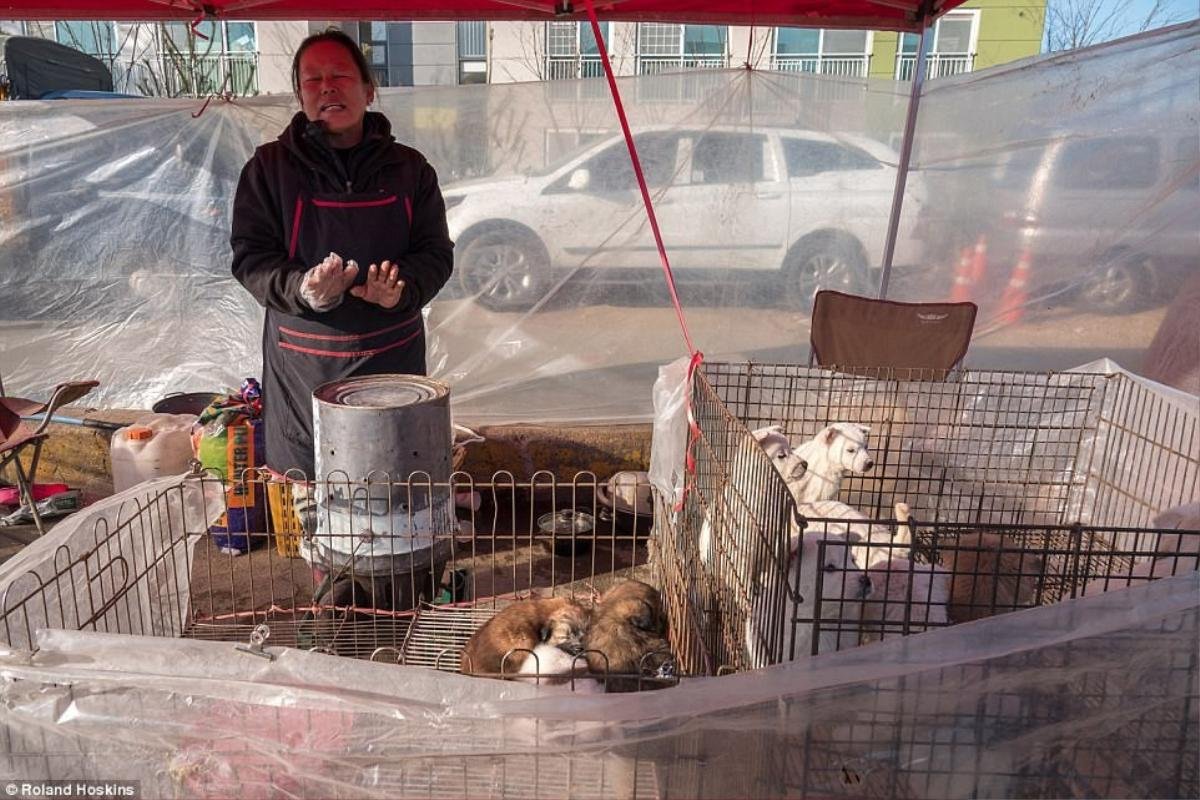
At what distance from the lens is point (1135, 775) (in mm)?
1391

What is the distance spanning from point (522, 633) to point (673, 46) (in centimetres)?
1390

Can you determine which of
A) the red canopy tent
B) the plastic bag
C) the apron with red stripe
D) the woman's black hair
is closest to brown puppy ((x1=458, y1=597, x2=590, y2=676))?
the plastic bag

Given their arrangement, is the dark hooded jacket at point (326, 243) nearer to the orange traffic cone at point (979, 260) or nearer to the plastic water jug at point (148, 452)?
the plastic water jug at point (148, 452)

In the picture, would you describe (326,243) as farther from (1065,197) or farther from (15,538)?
(1065,197)

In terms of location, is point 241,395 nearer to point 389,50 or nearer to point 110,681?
point 110,681

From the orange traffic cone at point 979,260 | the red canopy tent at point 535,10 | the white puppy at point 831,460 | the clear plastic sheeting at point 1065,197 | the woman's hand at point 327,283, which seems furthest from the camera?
the orange traffic cone at point 979,260

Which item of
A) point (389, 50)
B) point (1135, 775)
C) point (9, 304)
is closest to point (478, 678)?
point (1135, 775)

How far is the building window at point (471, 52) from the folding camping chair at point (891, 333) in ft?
38.9

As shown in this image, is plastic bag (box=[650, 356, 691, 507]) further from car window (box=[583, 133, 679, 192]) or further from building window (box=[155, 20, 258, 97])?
building window (box=[155, 20, 258, 97])

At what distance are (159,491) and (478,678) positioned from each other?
1.45 metres

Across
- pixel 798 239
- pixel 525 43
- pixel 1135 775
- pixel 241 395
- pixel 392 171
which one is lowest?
pixel 241 395

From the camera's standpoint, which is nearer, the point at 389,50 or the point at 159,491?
the point at 159,491

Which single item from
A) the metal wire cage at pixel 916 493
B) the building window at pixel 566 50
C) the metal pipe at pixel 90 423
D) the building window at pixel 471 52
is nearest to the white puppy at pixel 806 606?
the metal wire cage at pixel 916 493

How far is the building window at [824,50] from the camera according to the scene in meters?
14.0
